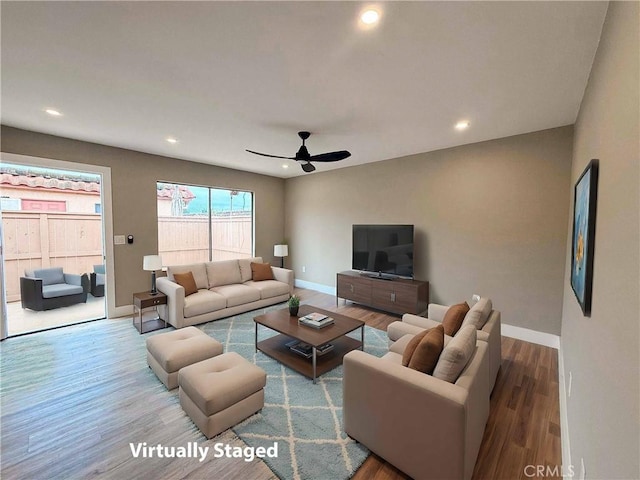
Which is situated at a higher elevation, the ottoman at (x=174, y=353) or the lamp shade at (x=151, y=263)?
the lamp shade at (x=151, y=263)

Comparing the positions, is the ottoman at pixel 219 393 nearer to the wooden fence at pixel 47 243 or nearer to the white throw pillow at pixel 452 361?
the white throw pillow at pixel 452 361

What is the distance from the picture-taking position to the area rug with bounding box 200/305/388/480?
1698mm

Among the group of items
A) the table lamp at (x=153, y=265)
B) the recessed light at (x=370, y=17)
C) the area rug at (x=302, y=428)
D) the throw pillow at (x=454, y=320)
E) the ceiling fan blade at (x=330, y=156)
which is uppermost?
the recessed light at (x=370, y=17)

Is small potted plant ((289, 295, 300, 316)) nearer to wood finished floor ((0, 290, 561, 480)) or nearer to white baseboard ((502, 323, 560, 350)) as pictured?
wood finished floor ((0, 290, 561, 480))

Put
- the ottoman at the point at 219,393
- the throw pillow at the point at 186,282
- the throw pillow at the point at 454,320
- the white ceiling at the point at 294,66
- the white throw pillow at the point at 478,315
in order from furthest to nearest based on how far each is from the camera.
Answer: the throw pillow at the point at 186,282 < the throw pillow at the point at 454,320 < the white throw pillow at the point at 478,315 < the ottoman at the point at 219,393 < the white ceiling at the point at 294,66

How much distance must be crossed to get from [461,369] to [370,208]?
3795 mm

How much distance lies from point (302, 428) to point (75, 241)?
17.3ft

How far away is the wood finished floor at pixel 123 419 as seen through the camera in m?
1.69

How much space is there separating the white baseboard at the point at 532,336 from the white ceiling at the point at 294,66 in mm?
2550

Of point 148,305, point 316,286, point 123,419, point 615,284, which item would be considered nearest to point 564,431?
point 615,284

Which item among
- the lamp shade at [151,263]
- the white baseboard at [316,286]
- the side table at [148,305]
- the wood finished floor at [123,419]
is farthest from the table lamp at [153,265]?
the white baseboard at [316,286]

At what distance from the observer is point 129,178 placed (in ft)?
14.3

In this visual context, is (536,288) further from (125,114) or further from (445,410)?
(125,114)

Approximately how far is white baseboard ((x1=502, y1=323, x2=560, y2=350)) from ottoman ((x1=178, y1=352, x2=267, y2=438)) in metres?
3.37
